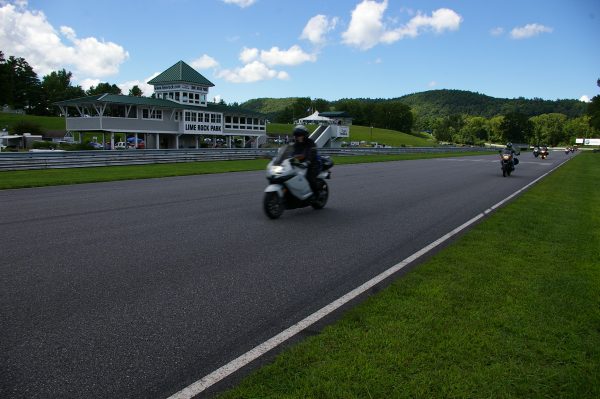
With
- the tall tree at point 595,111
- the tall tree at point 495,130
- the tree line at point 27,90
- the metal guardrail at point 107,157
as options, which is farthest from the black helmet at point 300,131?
the tall tree at point 495,130

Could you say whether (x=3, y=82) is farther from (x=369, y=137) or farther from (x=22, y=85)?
(x=369, y=137)

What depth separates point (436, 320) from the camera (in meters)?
4.24

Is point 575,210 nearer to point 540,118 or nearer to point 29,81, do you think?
point 29,81

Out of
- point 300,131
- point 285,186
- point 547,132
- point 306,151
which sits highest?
point 547,132

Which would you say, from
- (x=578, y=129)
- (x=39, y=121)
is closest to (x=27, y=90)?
(x=39, y=121)

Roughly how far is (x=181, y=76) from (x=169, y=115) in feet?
20.4

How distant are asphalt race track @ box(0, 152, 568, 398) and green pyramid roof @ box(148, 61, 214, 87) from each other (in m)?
43.7

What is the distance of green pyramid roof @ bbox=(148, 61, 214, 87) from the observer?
173ft

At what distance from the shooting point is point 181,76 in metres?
52.7

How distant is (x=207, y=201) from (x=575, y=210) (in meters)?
9.44

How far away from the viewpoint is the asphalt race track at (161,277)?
3.34 m

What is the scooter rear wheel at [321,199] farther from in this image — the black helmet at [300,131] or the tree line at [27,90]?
the tree line at [27,90]

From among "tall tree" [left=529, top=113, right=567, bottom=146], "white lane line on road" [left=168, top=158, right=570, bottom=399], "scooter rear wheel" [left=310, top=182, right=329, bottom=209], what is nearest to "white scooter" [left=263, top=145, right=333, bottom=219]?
"scooter rear wheel" [left=310, top=182, right=329, bottom=209]

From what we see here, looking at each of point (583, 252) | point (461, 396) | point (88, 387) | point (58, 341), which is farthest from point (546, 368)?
point (583, 252)
